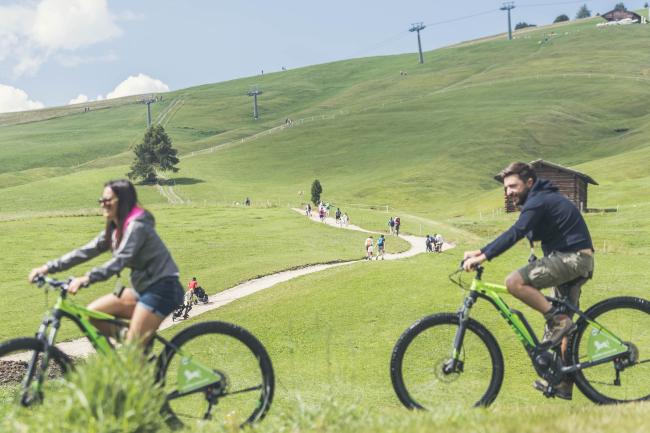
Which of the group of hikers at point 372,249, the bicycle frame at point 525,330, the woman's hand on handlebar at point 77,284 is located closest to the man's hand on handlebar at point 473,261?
the bicycle frame at point 525,330

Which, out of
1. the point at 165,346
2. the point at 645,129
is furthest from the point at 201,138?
the point at 165,346

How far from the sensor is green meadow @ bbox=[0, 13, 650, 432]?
53.4ft

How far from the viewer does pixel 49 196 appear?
113 m

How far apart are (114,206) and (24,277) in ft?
140

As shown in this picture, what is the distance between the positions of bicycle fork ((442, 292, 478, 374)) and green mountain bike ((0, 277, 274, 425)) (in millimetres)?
2173

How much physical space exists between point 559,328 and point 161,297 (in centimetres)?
477

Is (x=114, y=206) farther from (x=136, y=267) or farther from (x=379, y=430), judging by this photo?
(x=379, y=430)

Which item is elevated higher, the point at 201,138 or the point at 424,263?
the point at 201,138

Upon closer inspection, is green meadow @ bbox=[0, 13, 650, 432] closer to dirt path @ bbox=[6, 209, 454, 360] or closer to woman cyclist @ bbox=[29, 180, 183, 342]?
dirt path @ bbox=[6, 209, 454, 360]

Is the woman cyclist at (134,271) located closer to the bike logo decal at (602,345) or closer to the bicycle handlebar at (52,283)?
the bicycle handlebar at (52,283)

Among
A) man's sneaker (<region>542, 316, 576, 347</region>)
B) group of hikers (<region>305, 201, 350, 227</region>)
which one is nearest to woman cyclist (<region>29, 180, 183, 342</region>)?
man's sneaker (<region>542, 316, 576, 347</region>)

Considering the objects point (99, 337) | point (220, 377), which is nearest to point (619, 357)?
point (220, 377)

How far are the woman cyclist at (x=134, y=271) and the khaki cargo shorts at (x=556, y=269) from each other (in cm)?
414

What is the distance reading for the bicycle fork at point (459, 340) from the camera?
7.96 meters
